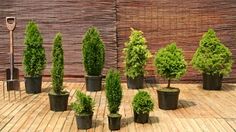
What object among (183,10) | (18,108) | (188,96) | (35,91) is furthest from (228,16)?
(18,108)

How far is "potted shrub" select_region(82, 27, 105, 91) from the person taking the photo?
11312 millimetres

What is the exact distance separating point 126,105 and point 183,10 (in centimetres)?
427

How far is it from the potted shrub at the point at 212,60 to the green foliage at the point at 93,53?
8.79 feet

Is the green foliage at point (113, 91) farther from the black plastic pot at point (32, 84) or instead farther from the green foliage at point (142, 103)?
the black plastic pot at point (32, 84)

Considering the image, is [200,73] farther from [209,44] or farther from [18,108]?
[18,108]

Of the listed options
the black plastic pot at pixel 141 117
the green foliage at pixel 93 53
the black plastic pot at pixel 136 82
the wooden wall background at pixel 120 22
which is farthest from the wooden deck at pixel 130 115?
the wooden wall background at pixel 120 22

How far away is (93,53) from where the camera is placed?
11312 mm

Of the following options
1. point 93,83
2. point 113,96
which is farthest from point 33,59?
point 113,96

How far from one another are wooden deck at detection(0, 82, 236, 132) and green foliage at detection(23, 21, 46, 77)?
2.23 feet

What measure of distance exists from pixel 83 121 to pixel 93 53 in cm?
404

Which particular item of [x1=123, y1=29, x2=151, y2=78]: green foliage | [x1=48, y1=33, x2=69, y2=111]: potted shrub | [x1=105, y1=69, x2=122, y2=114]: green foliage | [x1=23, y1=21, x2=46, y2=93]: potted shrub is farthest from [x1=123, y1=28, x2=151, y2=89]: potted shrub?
[x1=105, y1=69, x2=122, y2=114]: green foliage

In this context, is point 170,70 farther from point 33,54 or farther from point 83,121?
point 33,54

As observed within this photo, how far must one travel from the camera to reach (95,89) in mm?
11352

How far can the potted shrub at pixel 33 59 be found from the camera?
10.7m
